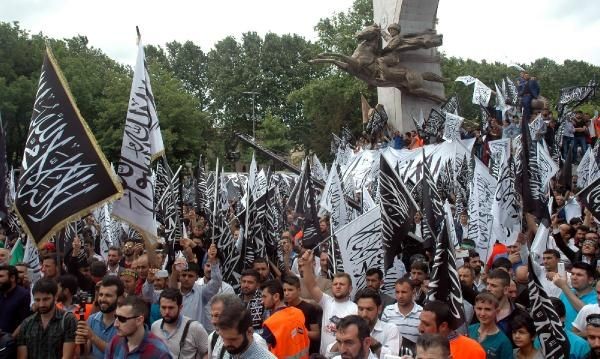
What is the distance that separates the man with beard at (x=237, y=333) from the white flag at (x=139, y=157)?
3.40 metres

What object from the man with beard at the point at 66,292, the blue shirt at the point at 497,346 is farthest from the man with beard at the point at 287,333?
the man with beard at the point at 66,292

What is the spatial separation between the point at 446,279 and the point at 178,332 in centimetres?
220

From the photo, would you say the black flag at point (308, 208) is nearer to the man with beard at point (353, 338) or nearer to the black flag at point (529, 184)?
the black flag at point (529, 184)

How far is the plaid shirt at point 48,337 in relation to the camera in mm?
5707

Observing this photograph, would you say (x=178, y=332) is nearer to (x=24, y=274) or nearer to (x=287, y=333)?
(x=287, y=333)

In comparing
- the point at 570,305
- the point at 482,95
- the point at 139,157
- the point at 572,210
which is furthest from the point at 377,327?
the point at 482,95

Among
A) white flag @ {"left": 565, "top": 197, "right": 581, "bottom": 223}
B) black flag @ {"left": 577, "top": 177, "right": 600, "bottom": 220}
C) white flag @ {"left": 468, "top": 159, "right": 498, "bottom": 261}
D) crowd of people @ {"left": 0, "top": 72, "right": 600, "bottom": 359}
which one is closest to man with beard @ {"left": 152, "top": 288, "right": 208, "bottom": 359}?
crowd of people @ {"left": 0, "top": 72, "right": 600, "bottom": 359}

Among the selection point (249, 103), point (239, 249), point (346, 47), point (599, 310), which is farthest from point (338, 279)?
point (249, 103)

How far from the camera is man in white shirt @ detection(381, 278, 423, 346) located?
20.6ft

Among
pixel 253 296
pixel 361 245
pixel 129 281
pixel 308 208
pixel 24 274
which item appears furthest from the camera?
pixel 308 208

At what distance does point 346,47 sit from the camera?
50.1 m

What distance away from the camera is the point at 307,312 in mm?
6520

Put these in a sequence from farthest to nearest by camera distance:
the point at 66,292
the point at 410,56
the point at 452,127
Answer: the point at 410,56, the point at 452,127, the point at 66,292

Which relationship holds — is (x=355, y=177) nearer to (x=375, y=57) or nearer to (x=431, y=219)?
(x=375, y=57)
